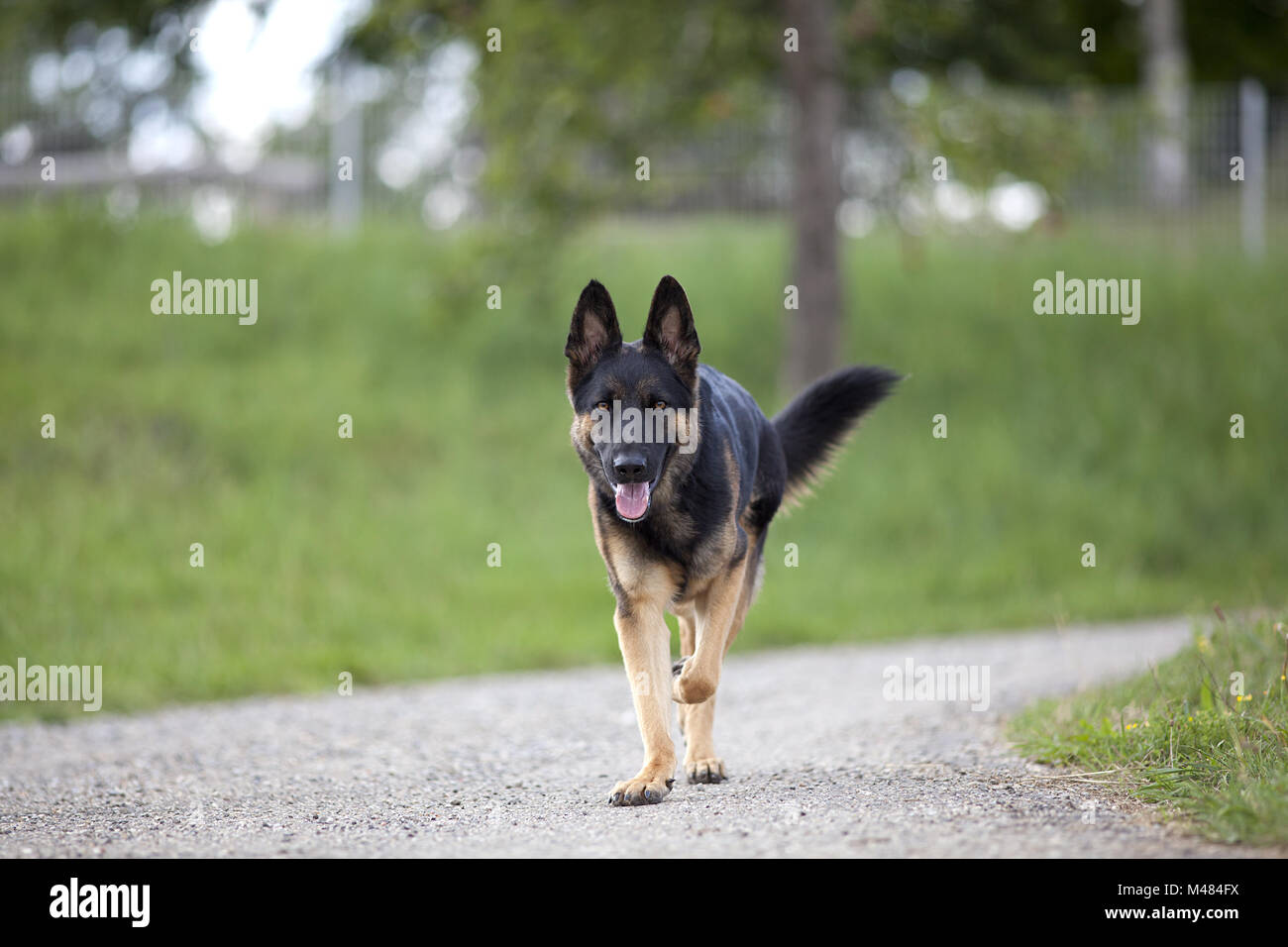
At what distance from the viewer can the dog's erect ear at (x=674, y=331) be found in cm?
513

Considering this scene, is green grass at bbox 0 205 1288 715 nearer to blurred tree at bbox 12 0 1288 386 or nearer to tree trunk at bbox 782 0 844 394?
tree trunk at bbox 782 0 844 394

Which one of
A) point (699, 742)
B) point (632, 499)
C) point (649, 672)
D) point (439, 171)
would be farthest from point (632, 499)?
point (439, 171)

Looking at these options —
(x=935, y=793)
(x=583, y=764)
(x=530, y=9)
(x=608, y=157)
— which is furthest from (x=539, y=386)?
(x=935, y=793)

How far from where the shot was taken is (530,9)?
1352cm

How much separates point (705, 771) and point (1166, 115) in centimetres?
1287

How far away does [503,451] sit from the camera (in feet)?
49.2

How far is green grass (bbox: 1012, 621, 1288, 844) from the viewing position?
407 centimetres

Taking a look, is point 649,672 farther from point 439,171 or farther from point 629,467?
point 439,171

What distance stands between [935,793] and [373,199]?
16.1m

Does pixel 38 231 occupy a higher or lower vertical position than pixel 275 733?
higher

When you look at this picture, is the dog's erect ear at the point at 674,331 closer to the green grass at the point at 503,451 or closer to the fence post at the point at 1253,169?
the green grass at the point at 503,451

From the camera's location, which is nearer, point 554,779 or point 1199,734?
point 1199,734

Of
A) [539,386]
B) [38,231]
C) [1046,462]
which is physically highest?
[38,231]

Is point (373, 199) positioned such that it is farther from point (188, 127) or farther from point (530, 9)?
point (530, 9)
